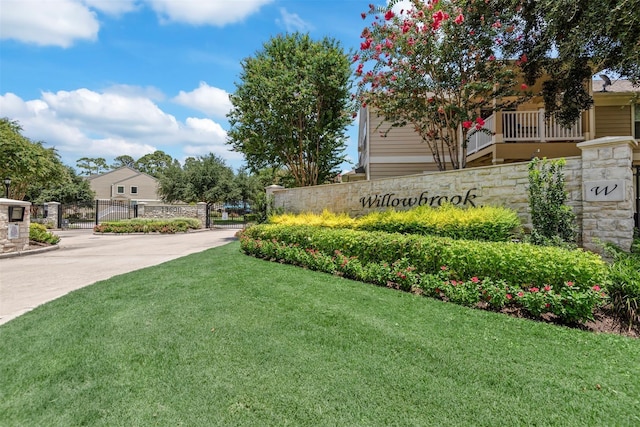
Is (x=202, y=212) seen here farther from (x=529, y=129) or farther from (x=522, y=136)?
(x=529, y=129)

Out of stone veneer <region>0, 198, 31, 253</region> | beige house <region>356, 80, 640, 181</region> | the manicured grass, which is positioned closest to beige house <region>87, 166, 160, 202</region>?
stone veneer <region>0, 198, 31, 253</region>

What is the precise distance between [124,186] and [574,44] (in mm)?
48480

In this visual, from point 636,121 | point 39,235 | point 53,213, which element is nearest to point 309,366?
point 39,235

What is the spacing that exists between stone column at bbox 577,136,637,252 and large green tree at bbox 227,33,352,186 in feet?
30.6

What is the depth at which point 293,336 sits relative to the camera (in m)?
3.40

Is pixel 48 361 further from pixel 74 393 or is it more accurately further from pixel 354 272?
pixel 354 272

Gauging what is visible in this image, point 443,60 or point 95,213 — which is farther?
point 95,213

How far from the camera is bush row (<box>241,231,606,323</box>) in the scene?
350cm

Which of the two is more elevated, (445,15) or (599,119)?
(445,15)

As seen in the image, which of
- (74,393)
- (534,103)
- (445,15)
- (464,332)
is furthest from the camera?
(534,103)

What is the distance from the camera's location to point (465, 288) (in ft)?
13.8

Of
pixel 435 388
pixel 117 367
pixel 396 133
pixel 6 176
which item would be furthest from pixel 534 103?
pixel 6 176

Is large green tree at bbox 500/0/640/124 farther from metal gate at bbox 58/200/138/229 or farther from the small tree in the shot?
metal gate at bbox 58/200/138/229

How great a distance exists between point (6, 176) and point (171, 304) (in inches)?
837
